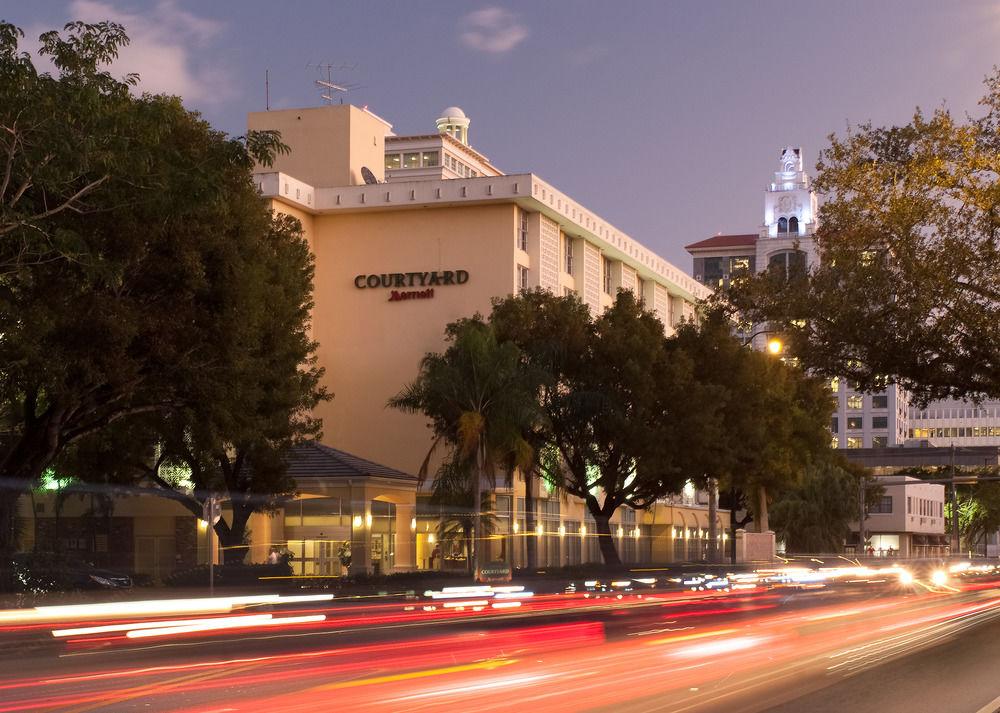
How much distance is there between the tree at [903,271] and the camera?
2328 cm

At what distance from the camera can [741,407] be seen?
182 feet

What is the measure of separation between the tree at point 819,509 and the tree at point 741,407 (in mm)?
27856

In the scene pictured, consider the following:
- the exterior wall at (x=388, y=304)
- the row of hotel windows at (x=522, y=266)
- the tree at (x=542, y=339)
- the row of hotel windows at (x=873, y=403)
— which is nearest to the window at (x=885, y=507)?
the row of hotel windows at (x=522, y=266)

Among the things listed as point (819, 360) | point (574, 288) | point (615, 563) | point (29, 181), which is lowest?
point (615, 563)

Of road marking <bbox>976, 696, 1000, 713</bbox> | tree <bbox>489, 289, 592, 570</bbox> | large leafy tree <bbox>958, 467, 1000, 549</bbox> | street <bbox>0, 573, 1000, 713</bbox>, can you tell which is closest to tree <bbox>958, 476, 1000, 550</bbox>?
large leafy tree <bbox>958, 467, 1000, 549</bbox>

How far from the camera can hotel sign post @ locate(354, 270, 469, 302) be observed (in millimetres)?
67375

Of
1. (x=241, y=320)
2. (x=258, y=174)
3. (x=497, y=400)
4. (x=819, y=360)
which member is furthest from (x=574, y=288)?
(x=819, y=360)

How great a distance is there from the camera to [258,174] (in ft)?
209

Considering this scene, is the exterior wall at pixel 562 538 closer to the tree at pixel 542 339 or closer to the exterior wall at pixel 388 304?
the tree at pixel 542 339

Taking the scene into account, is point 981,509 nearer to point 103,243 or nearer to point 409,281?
point 409,281

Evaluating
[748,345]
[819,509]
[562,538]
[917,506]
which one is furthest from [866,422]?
[748,345]

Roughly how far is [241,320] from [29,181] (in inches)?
367

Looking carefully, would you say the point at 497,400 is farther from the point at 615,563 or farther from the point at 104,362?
the point at 104,362

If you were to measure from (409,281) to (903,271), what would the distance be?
46.2m
